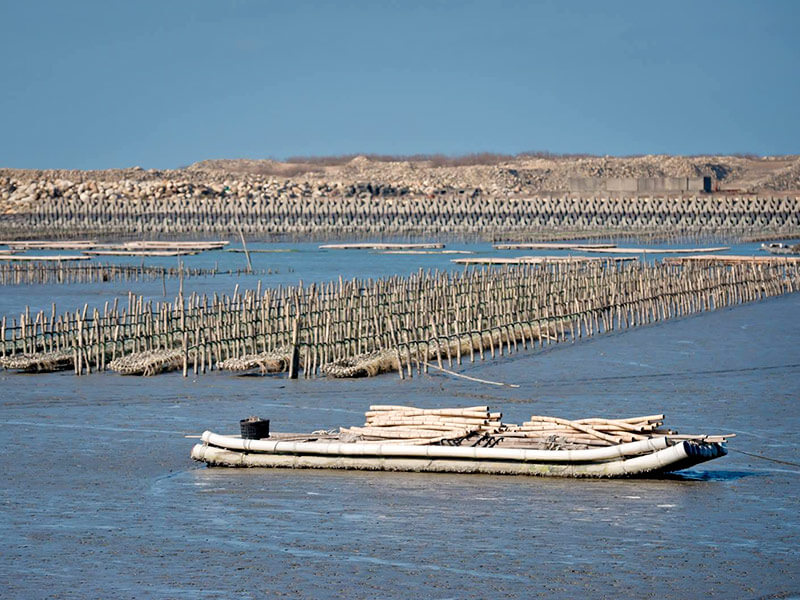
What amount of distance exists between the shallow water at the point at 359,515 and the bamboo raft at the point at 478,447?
168 millimetres

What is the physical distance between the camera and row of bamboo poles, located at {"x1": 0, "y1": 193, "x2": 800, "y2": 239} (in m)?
92.4

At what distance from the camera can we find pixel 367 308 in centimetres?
2994

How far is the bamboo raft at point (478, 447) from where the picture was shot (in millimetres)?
14641

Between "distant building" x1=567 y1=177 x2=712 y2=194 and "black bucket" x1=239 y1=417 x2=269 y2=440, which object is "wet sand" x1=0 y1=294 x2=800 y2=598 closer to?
"black bucket" x1=239 y1=417 x2=269 y2=440

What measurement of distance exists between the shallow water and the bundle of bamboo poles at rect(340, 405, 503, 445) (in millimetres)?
461

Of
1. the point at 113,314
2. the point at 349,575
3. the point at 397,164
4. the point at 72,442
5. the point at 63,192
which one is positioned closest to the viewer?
the point at 349,575

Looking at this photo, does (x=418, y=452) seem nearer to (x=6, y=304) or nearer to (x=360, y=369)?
(x=360, y=369)

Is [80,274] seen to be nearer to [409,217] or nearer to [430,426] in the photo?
[430,426]

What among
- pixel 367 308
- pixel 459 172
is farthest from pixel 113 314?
pixel 459 172

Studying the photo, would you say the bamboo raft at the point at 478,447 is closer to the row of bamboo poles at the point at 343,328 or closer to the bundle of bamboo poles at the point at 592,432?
the bundle of bamboo poles at the point at 592,432

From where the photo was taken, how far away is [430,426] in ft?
51.5

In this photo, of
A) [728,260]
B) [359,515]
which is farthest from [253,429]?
[728,260]

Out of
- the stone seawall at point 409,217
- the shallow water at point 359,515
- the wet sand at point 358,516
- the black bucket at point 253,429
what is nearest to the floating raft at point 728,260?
the shallow water at point 359,515

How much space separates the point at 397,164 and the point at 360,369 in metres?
156
